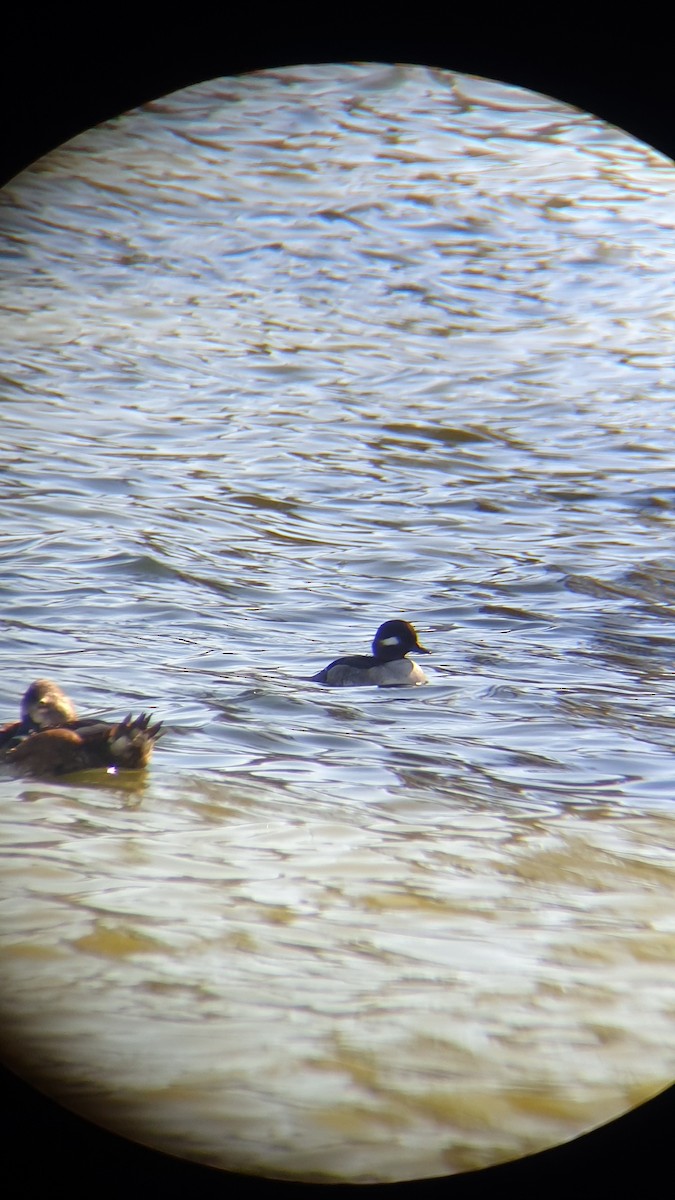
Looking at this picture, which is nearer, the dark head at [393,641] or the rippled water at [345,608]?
the rippled water at [345,608]

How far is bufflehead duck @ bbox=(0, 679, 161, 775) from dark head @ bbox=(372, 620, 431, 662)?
115cm

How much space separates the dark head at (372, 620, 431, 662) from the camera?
13.9 feet

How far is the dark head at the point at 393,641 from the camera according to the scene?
4242mm

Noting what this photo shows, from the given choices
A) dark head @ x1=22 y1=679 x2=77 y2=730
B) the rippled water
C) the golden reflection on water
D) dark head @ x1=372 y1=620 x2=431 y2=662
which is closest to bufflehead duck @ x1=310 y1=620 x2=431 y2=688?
dark head @ x1=372 y1=620 x2=431 y2=662

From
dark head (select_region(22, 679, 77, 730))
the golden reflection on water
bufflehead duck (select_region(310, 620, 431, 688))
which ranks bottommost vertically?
bufflehead duck (select_region(310, 620, 431, 688))

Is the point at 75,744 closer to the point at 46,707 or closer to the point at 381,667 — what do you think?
the point at 46,707

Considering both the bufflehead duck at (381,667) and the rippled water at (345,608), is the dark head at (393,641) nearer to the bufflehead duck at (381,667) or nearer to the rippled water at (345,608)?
the bufflehead duck at (381,667)

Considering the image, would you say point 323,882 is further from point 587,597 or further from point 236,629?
point 587,597

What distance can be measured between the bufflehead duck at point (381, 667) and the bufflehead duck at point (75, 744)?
98 cm

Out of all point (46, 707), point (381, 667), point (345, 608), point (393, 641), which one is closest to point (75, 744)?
point (46, 707)

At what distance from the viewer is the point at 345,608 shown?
5027mm

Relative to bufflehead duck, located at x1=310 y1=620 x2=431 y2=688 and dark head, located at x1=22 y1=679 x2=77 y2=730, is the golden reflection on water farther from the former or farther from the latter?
bufflehead duck, located at x1=310 y1=620 x2=431 y2=688

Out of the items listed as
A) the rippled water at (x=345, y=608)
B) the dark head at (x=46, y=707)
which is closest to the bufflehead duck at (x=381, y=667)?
the rippled water at (x=345, y=608)

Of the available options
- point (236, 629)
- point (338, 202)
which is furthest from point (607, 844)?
point (338, 202)
